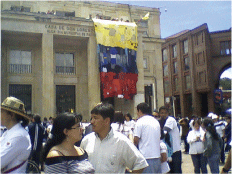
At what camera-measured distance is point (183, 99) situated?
130 ft

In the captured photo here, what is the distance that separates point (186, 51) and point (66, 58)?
74.1 feet

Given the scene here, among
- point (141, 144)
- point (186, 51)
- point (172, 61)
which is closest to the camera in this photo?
point (141, 144)

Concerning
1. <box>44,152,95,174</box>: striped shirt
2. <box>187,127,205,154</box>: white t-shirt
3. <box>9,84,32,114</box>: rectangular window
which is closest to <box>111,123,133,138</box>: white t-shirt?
<box>187,127,205,154</box>: white t-shirt

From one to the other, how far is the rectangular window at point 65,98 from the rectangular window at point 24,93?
7.18 feet

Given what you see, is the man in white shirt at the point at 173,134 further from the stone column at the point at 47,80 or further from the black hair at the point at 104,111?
the stone column at the point at 47,80

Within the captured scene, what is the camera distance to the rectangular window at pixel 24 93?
20062 mm

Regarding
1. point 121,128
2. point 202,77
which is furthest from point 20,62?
point 202,77

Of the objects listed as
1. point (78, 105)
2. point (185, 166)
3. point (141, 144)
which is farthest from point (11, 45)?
point (141, 144)

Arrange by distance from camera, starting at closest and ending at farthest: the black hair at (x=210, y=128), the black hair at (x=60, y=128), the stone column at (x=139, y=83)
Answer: the black hair at (x=60, y=128), the black hair at (x=210, y=128), the stone column at (x=139, y=83)

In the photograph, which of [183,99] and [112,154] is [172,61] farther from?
[112,154]

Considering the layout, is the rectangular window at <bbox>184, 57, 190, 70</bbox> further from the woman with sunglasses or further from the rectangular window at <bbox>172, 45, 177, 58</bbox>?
the woman with sunglasses

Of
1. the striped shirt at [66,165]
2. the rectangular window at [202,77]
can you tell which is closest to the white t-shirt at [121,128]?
the striped shirt at [66,165]

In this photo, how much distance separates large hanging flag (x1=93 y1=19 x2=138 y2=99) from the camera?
19469 mm
